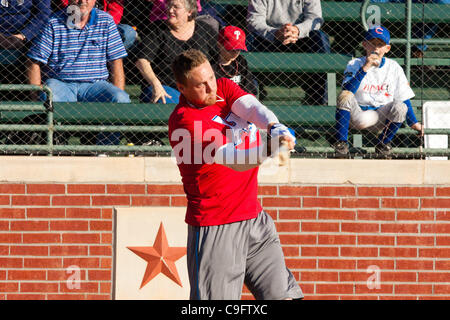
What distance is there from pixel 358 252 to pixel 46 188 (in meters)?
2.79

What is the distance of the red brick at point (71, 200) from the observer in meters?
6.26

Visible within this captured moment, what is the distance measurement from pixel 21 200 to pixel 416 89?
4078mm

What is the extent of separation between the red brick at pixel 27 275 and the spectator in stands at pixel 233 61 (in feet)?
7.61

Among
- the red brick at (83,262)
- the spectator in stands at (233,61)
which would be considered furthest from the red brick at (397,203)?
the red brick at (83,262)

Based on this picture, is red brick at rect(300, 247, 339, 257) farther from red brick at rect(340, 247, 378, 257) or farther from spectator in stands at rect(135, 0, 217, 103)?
spectator in stands at rect(135, 0, 217, 103)

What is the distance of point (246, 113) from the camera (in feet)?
13.1

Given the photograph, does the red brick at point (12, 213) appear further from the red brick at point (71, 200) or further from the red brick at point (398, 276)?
the red brick at point (398, 276)

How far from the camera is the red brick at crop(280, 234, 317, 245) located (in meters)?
6.35

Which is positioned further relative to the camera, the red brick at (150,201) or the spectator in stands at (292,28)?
the spectator in stands at (292,28)

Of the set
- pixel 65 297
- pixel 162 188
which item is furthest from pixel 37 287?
pixel 162 188

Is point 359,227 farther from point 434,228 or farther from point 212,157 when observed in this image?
point 212,157

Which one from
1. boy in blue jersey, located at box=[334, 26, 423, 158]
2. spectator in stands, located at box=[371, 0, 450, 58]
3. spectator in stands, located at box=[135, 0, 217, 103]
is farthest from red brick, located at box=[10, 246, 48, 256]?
spectator in stands, located at box=[371, 0, 450, 58]

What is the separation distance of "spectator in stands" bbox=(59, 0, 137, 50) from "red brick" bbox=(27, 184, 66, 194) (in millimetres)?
1488

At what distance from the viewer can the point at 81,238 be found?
627 centimetres
